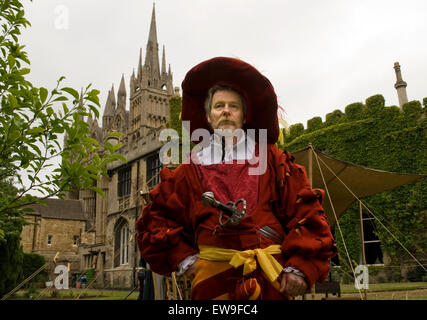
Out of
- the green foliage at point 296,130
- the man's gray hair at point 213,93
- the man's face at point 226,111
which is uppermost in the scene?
the green foliage at point 296,130

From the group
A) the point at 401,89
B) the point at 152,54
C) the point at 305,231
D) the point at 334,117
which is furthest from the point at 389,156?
the point at 152,54

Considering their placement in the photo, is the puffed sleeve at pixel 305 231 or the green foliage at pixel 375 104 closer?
the puffed sleeve at pixel 305 231

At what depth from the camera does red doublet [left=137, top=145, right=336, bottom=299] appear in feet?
5.27

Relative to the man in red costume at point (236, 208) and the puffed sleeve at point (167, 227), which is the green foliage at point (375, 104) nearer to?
the man in red costume at point (236, 208)

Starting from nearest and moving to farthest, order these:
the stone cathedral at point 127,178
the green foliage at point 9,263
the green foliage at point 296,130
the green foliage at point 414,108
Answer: the green foliage at point 9,263 < the green foliage at point 414,108 < the green foliage at point 296,130 < the stone cathedral at point 127,178

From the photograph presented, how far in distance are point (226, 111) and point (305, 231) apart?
818 millimetres

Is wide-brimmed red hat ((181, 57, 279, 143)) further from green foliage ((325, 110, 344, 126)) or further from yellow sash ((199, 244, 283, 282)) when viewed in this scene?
green foliage ((325, 110, 344, 126))

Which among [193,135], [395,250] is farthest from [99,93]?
[395,250]

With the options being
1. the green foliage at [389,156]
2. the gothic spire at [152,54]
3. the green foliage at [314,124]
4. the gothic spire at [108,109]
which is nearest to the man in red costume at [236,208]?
the green foliage at [389,156]

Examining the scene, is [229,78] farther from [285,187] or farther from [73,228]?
[73,228]

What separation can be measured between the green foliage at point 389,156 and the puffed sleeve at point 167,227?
1225 cm

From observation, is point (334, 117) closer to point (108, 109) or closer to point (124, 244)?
point (124, 244)

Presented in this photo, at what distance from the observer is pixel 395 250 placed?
13578mm

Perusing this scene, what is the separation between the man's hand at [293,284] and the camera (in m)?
1.55
